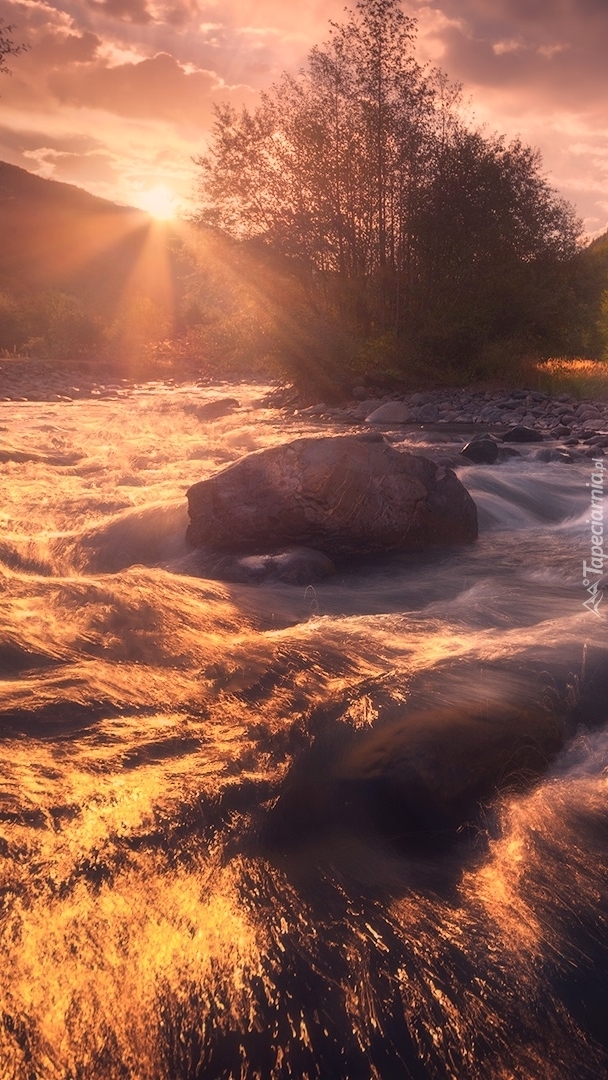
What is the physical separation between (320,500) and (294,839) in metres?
3.88

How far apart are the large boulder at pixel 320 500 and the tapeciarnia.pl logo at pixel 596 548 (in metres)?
1.46

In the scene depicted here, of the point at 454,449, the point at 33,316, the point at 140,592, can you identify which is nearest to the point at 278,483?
the point at 140,592

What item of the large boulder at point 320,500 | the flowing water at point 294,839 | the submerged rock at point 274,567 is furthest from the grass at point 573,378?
the flowing water at point 294,839

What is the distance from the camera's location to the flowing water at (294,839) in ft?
6.27

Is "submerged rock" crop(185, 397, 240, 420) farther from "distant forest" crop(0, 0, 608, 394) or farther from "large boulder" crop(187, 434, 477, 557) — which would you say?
"large boulder" crop(187, 434, 477, 557)

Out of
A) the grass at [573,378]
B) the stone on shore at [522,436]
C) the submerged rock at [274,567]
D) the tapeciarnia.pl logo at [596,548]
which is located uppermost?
the grass at [573,378]

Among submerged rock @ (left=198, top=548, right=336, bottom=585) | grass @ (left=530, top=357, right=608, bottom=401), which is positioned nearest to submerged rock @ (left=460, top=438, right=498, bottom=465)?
submerged rock @ (left=198, top=548, right=336, bottom=585)

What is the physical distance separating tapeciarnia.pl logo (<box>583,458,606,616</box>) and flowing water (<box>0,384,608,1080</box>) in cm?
33

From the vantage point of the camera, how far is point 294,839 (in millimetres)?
2717

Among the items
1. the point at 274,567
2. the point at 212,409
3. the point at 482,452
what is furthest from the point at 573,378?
the point at 274,567

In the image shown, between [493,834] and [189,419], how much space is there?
1594 cm

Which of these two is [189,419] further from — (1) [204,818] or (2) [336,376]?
(1) [204,818]

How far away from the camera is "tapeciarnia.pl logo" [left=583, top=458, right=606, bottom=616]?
569 cm

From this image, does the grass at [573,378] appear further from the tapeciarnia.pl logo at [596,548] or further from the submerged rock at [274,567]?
the submerged rock at [274,567]
